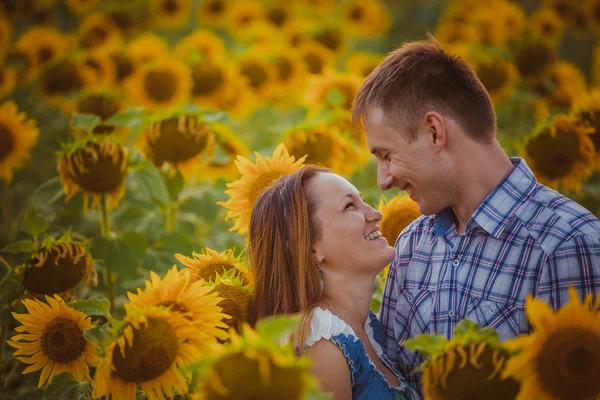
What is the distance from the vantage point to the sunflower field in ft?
3.96

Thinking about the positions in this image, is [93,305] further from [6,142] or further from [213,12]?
[213,12]

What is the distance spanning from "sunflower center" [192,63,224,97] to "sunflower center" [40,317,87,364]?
209 centimetres

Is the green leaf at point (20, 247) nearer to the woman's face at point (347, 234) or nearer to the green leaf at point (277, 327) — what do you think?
the woman's face at point (347, 234)

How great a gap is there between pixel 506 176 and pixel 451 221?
203 mm

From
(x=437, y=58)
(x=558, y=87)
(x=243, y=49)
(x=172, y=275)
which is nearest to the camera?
(x=172, y=275)

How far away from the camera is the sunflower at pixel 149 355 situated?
1.40 m

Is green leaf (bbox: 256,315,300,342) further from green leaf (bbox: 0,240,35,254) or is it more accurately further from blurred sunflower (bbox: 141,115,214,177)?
blurred sunflower (bbox: 141,115,214,177)

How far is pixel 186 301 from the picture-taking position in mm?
1531

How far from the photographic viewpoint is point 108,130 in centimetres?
296

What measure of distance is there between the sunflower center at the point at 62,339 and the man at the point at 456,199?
0.91 metres

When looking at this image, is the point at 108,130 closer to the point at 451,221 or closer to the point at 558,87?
the point at 451,221

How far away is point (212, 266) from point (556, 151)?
126cm

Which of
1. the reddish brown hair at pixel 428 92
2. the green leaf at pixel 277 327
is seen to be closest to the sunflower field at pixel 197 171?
the green leaf at pixel 277 327

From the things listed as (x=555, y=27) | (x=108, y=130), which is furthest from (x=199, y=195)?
(x=555, y=27)
